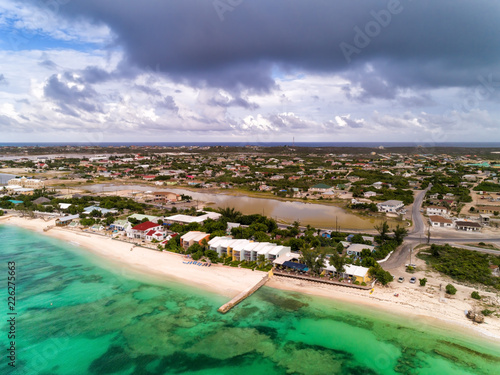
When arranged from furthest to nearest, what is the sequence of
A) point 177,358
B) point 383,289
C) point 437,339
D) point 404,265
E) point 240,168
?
point 240,168 → point 404,265 → point 383,289 → point 437,339 → point 177,358

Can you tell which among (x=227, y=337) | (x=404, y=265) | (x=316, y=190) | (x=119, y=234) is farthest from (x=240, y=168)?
(x=227, y=337)

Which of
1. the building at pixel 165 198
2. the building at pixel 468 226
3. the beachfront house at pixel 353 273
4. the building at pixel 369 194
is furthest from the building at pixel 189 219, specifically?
the building at pixel 369 194

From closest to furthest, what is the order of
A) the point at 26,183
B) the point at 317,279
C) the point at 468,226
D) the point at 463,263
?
the point at 317,279 → the point at 463,263 → the point at 468,226 → the point at 26,183

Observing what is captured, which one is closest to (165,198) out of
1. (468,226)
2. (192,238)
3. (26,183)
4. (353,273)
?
(192,238)

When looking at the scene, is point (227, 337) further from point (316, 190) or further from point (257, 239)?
point (316, 190)

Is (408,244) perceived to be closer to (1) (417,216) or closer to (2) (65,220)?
(1) (417,216)

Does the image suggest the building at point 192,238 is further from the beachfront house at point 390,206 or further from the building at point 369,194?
the building at point 369,194
